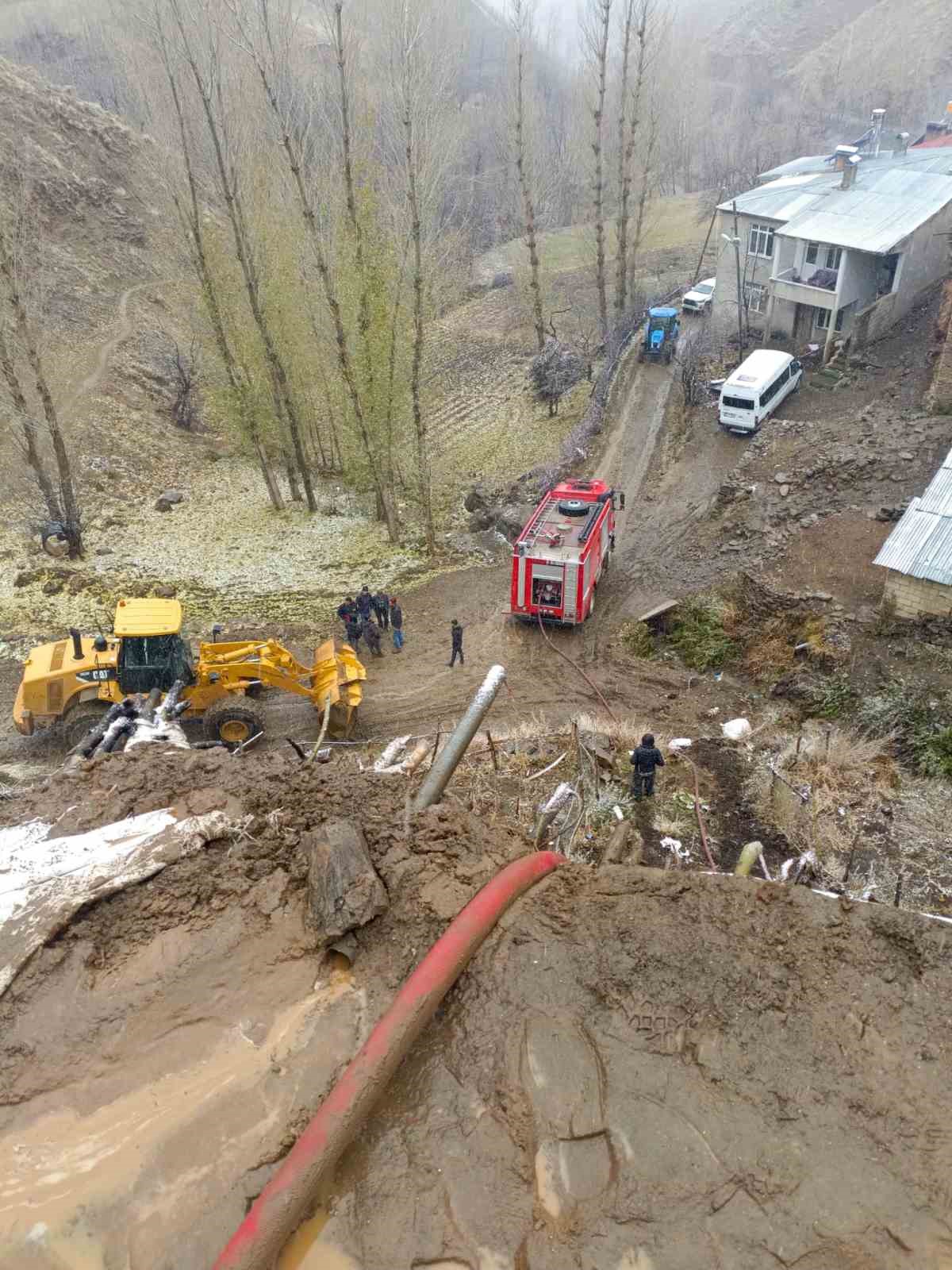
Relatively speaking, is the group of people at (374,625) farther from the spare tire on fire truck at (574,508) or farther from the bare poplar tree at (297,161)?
the bare poplar tree at (297,161)

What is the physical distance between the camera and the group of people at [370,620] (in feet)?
58.0

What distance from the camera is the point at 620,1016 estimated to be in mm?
5781

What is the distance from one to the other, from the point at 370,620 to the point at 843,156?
27505 mm

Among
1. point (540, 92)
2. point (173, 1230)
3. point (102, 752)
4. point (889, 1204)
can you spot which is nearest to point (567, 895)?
point (889, 1204)

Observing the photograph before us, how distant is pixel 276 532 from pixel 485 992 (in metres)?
21.3

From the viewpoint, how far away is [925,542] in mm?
14883

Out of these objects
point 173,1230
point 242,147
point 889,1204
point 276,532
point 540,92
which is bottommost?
point 276,532

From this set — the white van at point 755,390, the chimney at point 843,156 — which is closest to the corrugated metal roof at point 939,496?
the white van at point 755,390

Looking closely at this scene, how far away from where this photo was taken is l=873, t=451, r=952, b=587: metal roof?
14.5 meters

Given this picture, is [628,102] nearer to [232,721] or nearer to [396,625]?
[396,625]

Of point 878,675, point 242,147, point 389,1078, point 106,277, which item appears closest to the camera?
point 389,1078

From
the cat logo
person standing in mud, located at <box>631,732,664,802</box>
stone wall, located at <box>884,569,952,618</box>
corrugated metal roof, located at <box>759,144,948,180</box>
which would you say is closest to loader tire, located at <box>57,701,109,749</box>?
the cat logo

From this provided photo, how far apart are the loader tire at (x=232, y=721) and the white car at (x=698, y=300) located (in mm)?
30253

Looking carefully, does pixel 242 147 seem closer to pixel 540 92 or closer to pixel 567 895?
pixel 567 895
